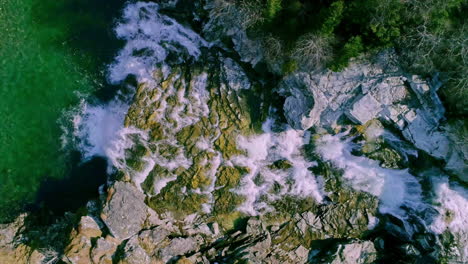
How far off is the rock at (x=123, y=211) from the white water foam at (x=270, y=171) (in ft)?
17.8

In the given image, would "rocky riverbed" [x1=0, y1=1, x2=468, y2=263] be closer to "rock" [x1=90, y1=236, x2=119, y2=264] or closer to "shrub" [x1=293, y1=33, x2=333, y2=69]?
"rock" [x1=90, y1=236, x2=119, y2=264]

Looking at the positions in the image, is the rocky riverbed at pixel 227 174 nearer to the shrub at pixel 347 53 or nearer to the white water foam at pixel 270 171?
the white water foam at pixel 270 171

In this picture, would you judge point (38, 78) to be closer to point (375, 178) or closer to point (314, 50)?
point (314, 50)

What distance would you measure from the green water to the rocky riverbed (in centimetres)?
135

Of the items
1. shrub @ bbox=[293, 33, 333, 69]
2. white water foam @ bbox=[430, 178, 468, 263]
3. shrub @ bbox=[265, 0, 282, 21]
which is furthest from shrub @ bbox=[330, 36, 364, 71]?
white water foam @ bbox=[430, 178, 468, 263]

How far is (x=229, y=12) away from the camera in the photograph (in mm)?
18406

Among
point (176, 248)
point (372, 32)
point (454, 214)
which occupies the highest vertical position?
point (372, 32)

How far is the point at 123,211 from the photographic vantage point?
19.1m

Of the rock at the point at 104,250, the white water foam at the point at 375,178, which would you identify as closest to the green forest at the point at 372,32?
the white water foam at the point at 375,178

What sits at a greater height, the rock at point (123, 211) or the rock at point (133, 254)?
the rock at point (123, 211)

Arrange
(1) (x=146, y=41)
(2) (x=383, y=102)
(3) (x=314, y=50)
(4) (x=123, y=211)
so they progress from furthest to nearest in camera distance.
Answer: (1) (x=146, y=41) < (4) (x=123, y=211) < (2) (x=383, y=102) < (3) (x=314, y=50)

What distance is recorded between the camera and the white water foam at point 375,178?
1923 cm

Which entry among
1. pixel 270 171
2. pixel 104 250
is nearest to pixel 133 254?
pixel 104 250

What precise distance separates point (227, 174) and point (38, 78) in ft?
39.0
